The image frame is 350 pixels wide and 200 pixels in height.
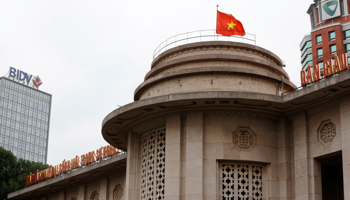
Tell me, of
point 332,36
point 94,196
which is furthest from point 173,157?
point 332,36

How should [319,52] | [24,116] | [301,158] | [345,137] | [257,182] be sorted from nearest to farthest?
[345,137], [301,158], [257,182], [319,52], [24,116]

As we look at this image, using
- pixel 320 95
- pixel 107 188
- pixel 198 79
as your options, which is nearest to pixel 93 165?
pixel 107 188

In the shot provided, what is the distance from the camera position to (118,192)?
117 feet

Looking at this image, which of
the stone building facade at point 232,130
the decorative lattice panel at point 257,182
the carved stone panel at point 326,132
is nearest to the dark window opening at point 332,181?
the stone building facade at point 232,130

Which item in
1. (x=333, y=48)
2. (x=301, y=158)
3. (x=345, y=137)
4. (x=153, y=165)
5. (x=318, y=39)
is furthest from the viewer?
(x=318, y=39)

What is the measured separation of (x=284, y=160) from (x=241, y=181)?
2.26 metres

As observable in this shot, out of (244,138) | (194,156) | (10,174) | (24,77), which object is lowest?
(194,156)

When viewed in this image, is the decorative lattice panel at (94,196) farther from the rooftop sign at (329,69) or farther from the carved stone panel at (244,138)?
the rooftop sign at (329,69)

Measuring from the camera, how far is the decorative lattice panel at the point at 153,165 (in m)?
26.4

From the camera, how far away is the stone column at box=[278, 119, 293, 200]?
82.7 ft

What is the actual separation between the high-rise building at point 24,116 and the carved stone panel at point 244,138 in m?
100

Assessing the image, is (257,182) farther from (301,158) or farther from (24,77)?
(24,77)

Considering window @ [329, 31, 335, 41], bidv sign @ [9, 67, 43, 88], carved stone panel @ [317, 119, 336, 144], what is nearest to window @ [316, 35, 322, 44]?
window @ [329, 31, 335, 41]

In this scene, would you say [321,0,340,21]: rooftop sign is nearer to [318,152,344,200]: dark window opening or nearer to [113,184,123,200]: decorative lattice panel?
[113,184,123,200]: decorative lattice panel
